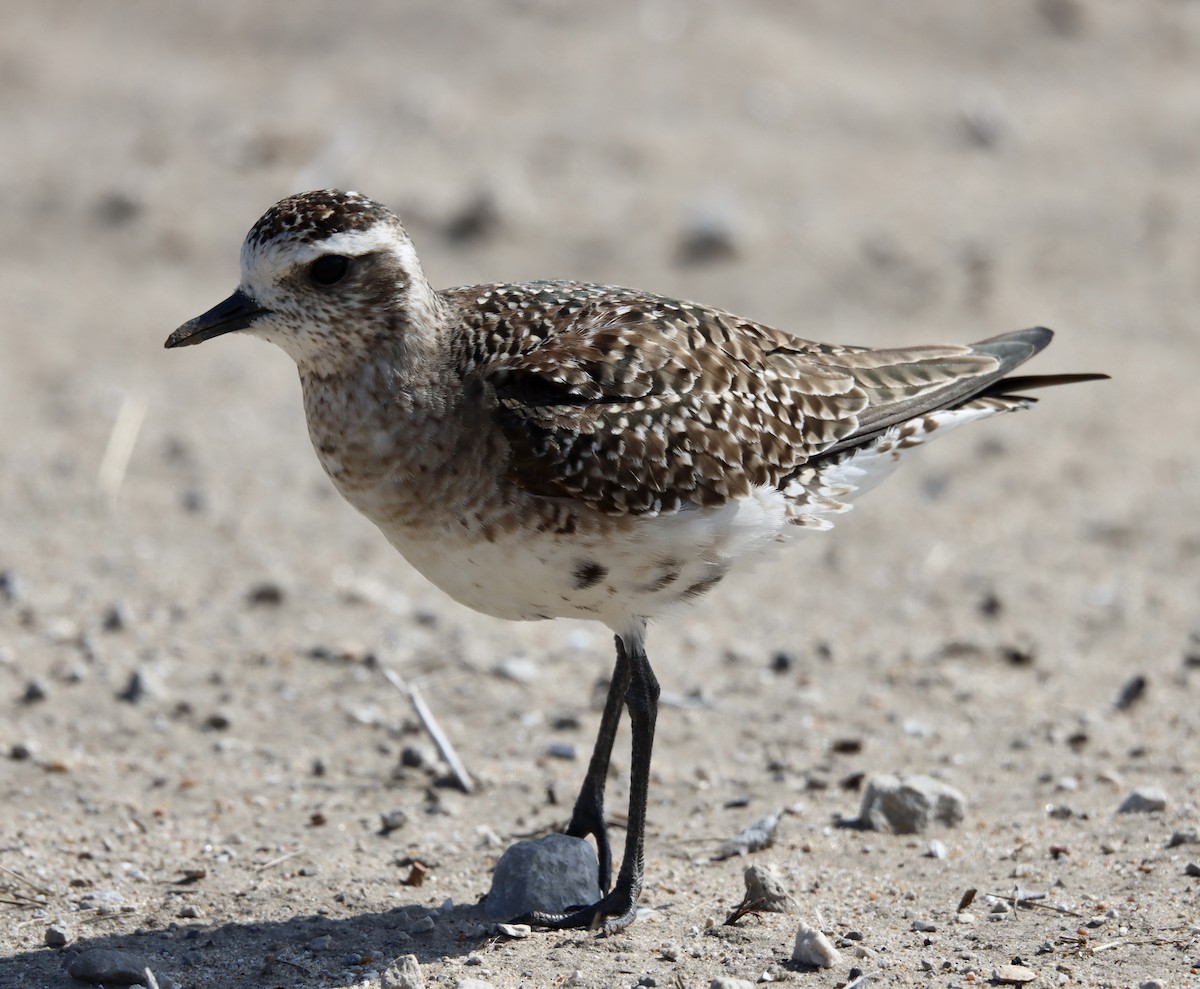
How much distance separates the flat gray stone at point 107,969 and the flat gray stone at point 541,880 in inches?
51.0

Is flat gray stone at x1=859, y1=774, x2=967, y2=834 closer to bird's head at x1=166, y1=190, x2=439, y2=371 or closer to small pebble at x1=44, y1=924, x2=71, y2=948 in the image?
bird's head at x1=166, y1=190, x2=439, y2=371

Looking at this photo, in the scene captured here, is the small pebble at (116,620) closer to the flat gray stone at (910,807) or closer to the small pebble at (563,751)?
the small pebble at (563,751)

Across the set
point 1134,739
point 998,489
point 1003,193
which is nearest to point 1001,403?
point 1134,739

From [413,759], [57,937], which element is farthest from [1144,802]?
[57,937]

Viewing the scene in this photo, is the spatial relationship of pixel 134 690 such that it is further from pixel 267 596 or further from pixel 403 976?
pixel 403 976

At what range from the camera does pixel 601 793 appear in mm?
6512

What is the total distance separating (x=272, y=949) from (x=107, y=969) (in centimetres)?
59

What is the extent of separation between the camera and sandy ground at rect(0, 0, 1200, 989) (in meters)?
6.08

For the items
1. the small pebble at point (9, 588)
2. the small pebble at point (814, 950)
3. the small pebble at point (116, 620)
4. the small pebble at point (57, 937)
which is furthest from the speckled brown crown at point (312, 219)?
the small pebble at point (9, 588)

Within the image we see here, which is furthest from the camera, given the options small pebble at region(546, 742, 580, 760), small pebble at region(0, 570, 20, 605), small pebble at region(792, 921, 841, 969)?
small pebble at region(0, 570, 20, 605)

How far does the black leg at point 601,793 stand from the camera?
6473 millimetres

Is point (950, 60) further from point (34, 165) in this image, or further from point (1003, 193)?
point (34, 165)

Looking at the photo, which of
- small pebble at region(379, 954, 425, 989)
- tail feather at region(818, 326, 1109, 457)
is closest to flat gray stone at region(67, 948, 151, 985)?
small pebble at region(379, 954, 425, 989)

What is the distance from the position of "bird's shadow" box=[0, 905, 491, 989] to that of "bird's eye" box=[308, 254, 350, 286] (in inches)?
90.9
